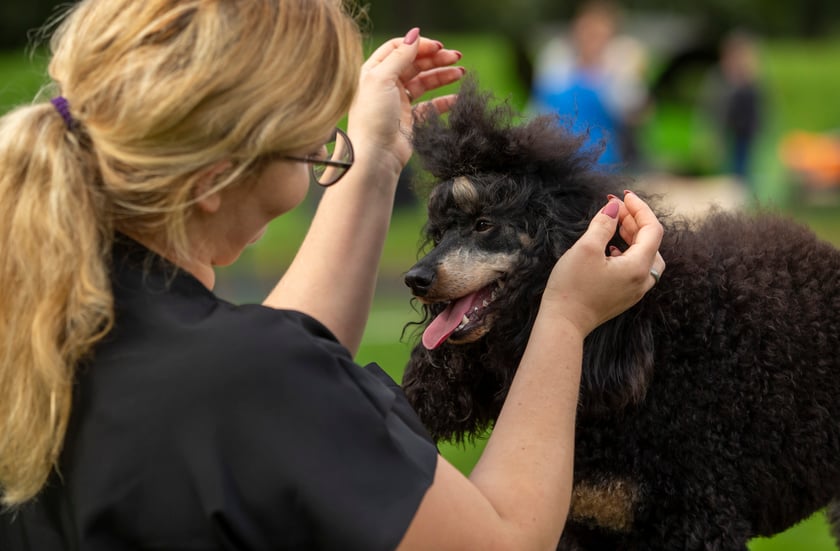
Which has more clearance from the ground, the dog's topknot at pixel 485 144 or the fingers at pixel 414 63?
the fingers at pixel 414 63

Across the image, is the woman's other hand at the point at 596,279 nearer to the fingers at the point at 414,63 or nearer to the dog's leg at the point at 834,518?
the fingers at the point at 414,63

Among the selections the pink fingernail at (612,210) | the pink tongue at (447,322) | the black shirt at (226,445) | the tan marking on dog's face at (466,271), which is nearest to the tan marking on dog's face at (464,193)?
the tan marking on dog's face at (466,271)

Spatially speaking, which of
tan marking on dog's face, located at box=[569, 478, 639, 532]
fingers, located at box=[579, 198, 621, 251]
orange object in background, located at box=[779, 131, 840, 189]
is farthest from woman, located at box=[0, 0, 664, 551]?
orange object in background, located at box=[779, 131, 840, 189]

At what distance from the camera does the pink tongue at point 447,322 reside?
97.8 inches

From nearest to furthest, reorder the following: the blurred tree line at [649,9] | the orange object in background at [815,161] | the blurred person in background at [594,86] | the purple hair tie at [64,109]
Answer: the purple hair tie at [64,109], the blurred person in background at [594,86], the orange object in background at [815,161], the blurred tree line at [649,9]

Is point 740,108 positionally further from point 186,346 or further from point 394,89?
point 186,346

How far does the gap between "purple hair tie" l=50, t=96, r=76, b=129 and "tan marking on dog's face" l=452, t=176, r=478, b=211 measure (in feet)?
3.74

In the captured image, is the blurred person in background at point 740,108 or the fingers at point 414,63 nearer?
the fingers at point 414,63

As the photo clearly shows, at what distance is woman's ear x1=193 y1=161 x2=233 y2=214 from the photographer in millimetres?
1635

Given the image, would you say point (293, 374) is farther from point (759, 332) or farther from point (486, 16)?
point (486, 16)

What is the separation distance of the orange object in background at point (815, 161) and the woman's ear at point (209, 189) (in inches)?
693

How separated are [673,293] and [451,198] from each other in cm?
56

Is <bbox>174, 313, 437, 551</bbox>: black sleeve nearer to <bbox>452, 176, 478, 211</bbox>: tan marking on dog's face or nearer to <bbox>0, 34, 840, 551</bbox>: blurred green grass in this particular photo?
<bbox>452, 176, 478, 211</bbox>: tan marking on dog's face

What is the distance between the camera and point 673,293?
261 cm
